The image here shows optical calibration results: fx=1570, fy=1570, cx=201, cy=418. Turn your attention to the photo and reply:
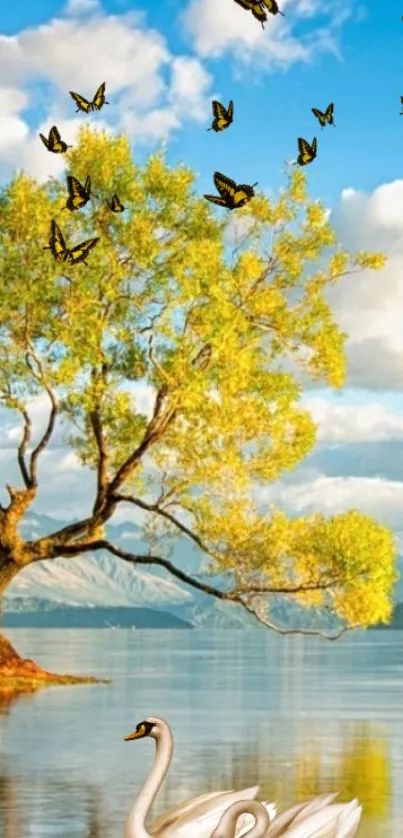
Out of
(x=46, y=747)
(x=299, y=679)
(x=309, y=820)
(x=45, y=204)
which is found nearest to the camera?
(x=309, y=820)

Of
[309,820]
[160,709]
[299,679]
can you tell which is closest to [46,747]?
[160,709]

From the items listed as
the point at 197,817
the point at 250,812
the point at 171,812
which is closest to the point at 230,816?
the point at 250,812

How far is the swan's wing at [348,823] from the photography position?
12.4 m

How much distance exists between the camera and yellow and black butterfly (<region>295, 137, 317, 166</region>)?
2216 cm

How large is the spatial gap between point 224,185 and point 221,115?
3.34 ft

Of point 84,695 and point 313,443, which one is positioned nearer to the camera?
point 313,443

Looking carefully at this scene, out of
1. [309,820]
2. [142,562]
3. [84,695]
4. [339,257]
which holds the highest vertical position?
[339,257]

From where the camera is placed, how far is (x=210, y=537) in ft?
132

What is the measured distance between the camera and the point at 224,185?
1983cm

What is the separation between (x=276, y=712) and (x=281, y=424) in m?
7.46

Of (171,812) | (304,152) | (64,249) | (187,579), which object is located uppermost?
Answer: (64,249)

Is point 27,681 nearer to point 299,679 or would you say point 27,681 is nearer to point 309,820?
point 299,679

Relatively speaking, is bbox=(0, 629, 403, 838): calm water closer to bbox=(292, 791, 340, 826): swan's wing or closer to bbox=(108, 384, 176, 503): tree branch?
bbox=(292, 791, 340, 826): swan's wing

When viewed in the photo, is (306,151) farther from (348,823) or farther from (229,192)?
(348,823)
